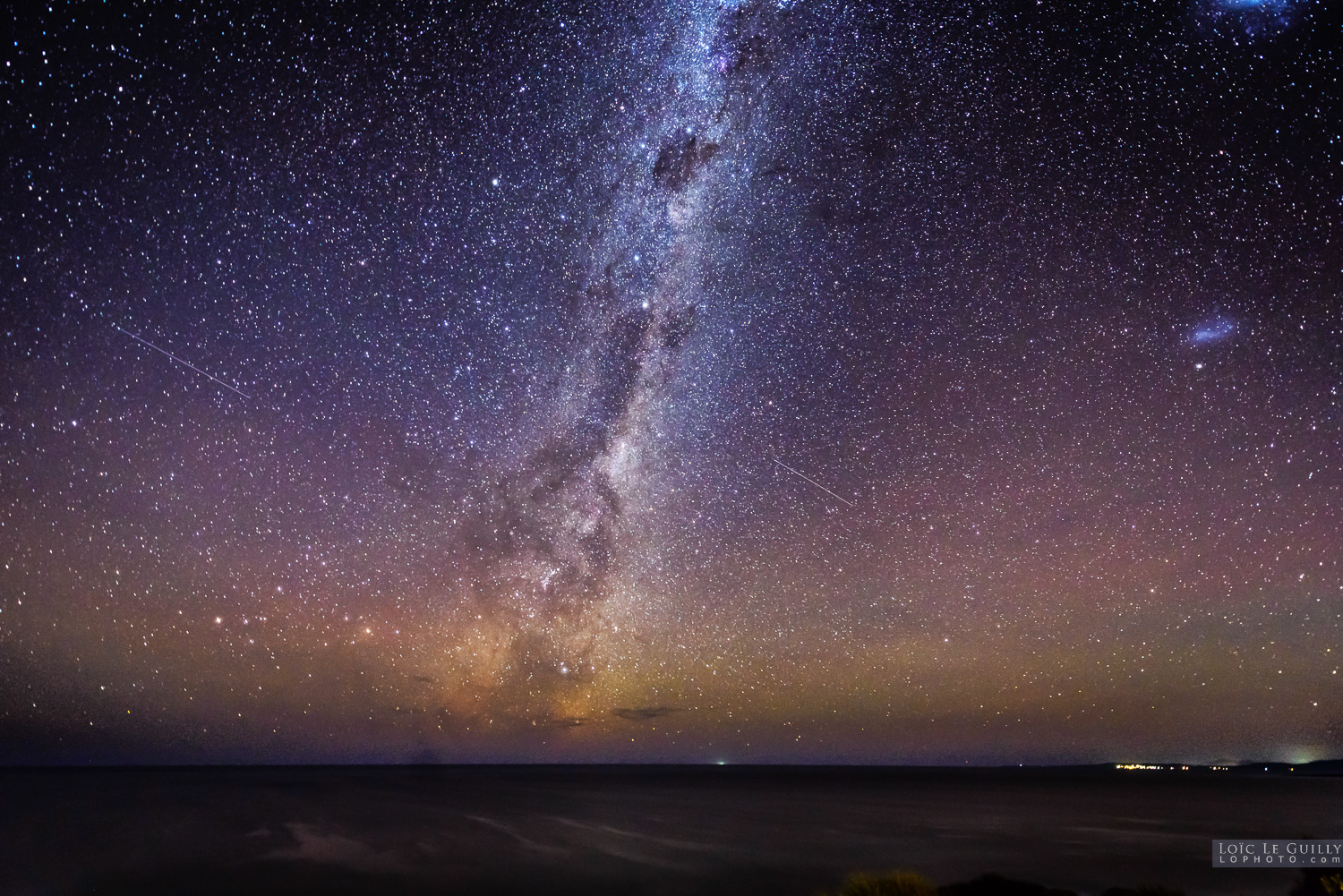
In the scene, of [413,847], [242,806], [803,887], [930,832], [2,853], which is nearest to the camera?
[803,887]

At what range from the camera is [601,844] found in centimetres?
3016

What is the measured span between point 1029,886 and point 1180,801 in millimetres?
63804

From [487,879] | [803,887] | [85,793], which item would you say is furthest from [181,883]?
[85,793]

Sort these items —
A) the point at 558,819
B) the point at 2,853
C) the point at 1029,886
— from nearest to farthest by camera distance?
the point at 1029,886 < the point at 2,853 < the point at 558,819

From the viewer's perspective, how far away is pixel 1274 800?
63.6m

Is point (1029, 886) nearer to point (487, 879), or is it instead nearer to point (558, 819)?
point (487, 879)

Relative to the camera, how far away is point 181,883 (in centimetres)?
2086

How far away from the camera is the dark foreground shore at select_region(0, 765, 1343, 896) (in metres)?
21.2

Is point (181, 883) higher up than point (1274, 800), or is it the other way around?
point (181, 883)

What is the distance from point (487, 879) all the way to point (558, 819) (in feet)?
67.3

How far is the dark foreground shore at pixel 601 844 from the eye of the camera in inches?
835

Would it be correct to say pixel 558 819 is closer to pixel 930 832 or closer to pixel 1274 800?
pixel 930 832

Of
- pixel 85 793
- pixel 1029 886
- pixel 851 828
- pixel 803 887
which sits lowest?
pixel 85 793

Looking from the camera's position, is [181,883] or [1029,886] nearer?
[1029,886]
